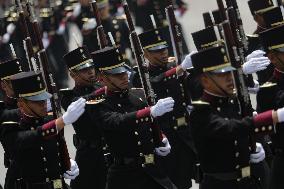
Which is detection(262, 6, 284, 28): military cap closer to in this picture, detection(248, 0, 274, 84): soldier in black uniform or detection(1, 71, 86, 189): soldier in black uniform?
detection(248, 0, 274, 84): soldier in black uniform

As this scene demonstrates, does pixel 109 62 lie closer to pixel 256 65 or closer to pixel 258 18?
pixel 256 65

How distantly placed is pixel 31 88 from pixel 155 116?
4.08ft

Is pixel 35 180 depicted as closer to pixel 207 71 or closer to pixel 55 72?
pixel 207 71

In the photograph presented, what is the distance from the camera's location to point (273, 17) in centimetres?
1069

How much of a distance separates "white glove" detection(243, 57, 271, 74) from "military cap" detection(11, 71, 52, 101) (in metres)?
2.03

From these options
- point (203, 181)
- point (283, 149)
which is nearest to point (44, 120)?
point (203, 181)

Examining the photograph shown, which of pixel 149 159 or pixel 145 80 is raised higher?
pixel 145 80

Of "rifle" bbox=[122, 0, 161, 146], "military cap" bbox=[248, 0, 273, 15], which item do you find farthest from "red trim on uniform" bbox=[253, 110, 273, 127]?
"military cap" bbox=[248, 0, 273, 15]

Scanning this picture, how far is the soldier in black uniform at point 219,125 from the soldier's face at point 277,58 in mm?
969

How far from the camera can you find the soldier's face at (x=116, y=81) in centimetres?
857

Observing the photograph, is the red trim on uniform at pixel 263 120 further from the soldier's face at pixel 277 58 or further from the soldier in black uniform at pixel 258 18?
the soldier in black uniform at pixel 258 18

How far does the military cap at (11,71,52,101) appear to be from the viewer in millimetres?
8133

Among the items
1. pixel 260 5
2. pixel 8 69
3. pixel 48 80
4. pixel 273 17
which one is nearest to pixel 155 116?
pixel 48 80

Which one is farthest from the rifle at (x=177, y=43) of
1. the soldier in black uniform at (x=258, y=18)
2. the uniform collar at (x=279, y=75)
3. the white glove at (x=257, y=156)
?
the white glove at (x=257, y=156)
